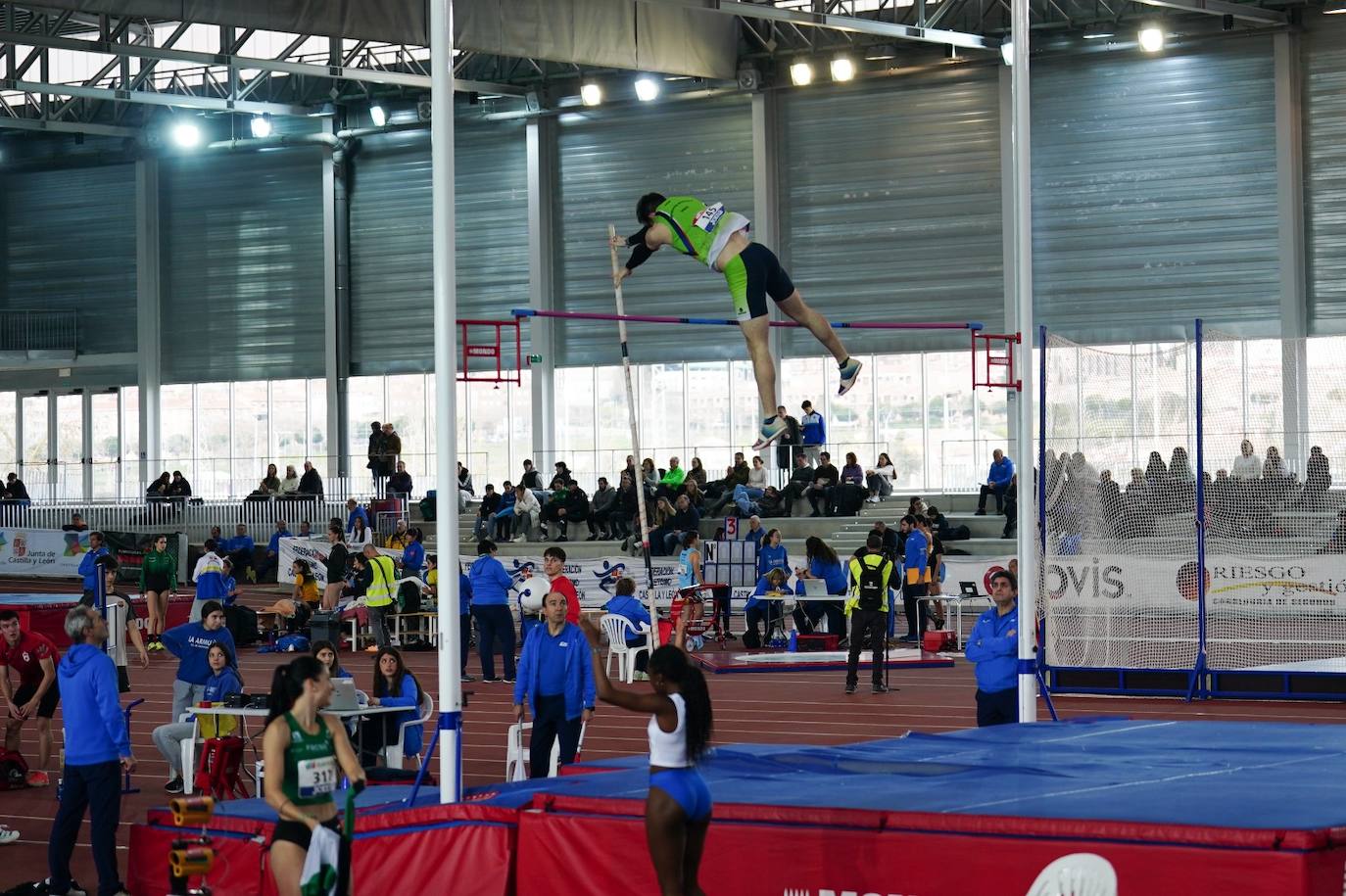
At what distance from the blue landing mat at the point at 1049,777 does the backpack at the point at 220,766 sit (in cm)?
157

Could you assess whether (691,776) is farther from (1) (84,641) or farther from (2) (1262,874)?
(1) (84,641)

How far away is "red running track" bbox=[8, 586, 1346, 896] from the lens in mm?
12312

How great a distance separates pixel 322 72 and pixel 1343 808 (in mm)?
24547

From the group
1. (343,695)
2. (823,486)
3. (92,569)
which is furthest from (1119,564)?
(92,569)

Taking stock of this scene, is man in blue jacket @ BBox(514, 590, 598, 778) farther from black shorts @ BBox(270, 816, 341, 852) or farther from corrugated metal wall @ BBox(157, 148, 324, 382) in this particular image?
corrugated metal wall @ BBox(157, 148, 324, 382)

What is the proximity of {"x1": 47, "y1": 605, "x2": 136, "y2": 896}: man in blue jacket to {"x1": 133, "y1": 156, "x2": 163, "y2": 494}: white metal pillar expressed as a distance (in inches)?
1117

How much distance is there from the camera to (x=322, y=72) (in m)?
28.7

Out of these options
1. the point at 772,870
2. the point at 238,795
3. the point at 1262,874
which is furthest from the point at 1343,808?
the point at 238,795

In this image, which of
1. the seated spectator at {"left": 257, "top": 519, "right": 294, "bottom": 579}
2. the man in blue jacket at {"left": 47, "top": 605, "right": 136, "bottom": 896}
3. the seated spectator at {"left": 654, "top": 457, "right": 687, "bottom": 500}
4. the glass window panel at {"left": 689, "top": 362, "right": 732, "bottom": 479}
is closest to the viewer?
the man in blue jacket at {"left": 47, "top": 605, "right": 136, "bottom": 896}

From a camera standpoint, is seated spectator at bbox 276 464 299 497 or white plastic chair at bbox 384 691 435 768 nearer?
white plastic chair at bbox 384 691 435 768

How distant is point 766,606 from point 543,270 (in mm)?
12091

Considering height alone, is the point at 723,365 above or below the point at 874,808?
above

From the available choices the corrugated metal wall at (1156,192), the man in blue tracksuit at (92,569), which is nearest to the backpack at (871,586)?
the man in blue tracksuit at (92,569)

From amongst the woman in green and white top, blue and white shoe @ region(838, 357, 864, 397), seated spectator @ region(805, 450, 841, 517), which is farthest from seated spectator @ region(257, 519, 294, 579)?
the woman in green and white top
